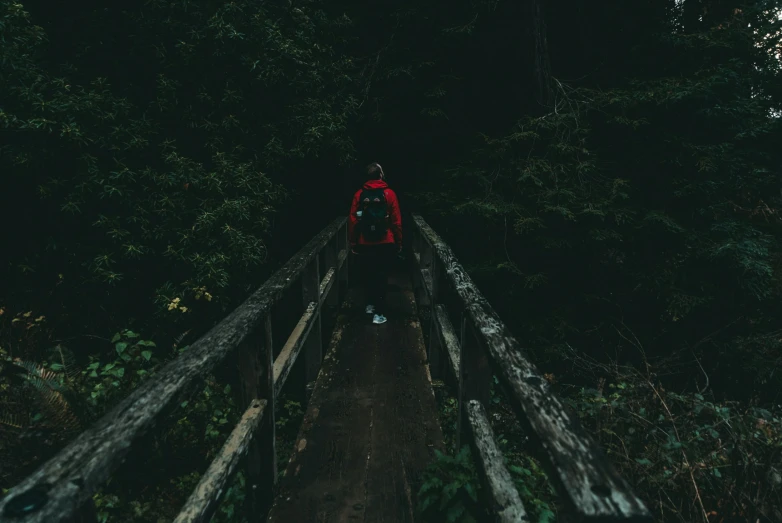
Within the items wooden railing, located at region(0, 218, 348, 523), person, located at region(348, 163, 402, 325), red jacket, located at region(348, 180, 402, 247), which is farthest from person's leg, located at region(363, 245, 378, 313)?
wooden railing, located at region(0, 218, 348, 523)

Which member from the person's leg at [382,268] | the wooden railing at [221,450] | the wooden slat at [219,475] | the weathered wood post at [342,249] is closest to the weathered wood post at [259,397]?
the wooden railing at [221,450]

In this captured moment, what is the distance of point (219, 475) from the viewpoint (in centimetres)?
179

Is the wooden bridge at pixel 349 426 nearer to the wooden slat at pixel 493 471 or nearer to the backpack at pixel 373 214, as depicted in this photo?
the wooden slat at pixel 493 471

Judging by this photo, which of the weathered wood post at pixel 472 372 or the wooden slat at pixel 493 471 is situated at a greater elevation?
the weathered wood post at pixel 472 372

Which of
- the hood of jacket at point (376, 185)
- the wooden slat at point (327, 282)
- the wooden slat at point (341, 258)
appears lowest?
the wooden slat at point (341, 258)

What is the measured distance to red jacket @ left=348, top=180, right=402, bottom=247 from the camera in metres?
5.42

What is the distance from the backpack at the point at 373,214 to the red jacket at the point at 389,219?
42 millimetres

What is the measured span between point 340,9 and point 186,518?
9.86 m

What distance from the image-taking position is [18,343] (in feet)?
18.8

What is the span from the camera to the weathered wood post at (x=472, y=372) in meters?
2.41

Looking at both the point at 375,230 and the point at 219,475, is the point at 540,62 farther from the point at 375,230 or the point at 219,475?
the point at 219,475

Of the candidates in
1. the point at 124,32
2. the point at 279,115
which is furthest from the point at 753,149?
the point at 124,32

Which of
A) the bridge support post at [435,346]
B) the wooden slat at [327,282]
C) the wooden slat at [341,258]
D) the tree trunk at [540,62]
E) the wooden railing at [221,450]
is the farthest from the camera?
the tree trunk at [540,62]

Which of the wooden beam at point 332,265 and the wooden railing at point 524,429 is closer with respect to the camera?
the wooden railing at point 524,429
